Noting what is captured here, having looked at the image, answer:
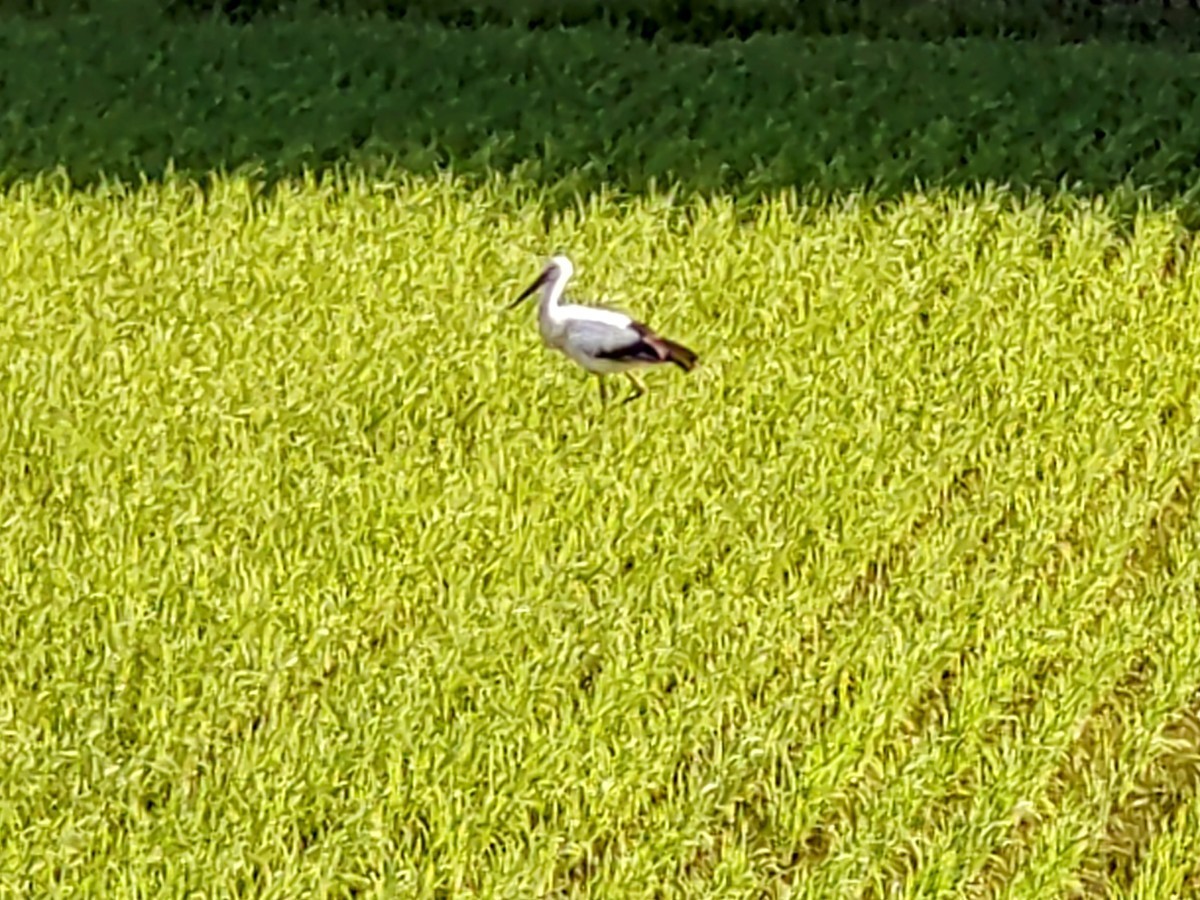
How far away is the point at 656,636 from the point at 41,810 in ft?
3.13

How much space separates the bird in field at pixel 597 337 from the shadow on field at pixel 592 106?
2.17ft

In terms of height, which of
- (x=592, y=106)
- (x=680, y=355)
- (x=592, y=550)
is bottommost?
(x=592, y=550)

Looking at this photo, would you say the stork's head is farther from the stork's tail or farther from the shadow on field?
the shadow on field

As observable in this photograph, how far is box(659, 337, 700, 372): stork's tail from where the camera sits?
12.2 feet

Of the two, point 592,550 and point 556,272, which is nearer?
point 592,550

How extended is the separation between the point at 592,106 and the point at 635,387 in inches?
49.9

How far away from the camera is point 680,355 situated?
3779 millimetres

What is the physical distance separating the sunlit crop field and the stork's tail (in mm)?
50

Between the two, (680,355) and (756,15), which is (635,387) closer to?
(680,355)

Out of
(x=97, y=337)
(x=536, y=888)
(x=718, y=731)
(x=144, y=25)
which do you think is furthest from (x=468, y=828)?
(x=144, y=25)

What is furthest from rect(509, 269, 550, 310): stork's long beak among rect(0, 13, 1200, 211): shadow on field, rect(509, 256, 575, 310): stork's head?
rect(0, 13, 1200, 211): shadow on field

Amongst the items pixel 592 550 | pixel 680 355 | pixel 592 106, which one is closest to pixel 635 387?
pixel 680 355

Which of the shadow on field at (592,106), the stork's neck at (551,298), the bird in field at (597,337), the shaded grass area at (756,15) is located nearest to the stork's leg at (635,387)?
the bird in field at (597,337)

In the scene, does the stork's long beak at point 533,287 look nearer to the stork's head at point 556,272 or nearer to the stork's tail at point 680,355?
the stork's head at point 556,272
